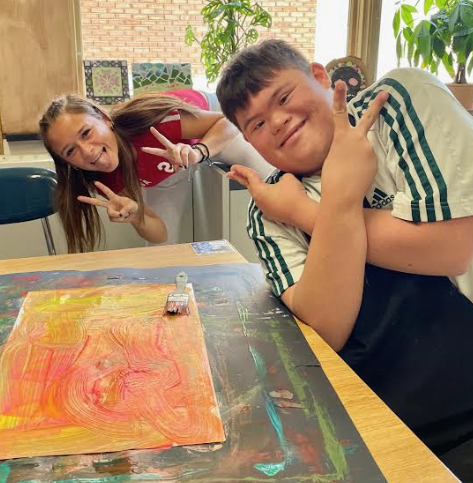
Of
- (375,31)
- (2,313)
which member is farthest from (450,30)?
(2,313)

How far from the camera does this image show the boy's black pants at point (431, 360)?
789mm

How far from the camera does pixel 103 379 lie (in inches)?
26.8

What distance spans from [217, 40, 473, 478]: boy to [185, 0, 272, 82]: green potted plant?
68.4 inches

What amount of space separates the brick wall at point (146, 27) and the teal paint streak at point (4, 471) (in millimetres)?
2304

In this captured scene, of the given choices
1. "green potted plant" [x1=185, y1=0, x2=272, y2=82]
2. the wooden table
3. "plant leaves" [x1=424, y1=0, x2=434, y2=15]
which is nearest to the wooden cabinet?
"green potted plant" [x1=185, y1=0, x2=272, y2=82]

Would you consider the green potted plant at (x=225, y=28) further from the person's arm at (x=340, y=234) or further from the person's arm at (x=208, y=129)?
the person's arm at (x=340, y=234)

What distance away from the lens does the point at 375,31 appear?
2.80 meters

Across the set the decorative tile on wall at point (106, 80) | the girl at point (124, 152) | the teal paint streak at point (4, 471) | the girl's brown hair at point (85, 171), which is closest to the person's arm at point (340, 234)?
the teal paint streak at point (4, 471)

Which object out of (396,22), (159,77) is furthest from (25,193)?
(396,22)

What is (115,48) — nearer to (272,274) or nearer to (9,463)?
(272,274)

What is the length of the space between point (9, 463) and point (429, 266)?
62cm

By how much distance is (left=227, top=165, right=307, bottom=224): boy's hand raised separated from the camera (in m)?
0.87

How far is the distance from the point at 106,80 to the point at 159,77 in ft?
0.85

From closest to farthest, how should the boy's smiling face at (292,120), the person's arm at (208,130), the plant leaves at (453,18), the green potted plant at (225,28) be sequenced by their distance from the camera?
the boy's smiling face at (292,120)
the person's arm at (208,130)
the plant leaves at (453,18)
the green potted plant at (225,28)
